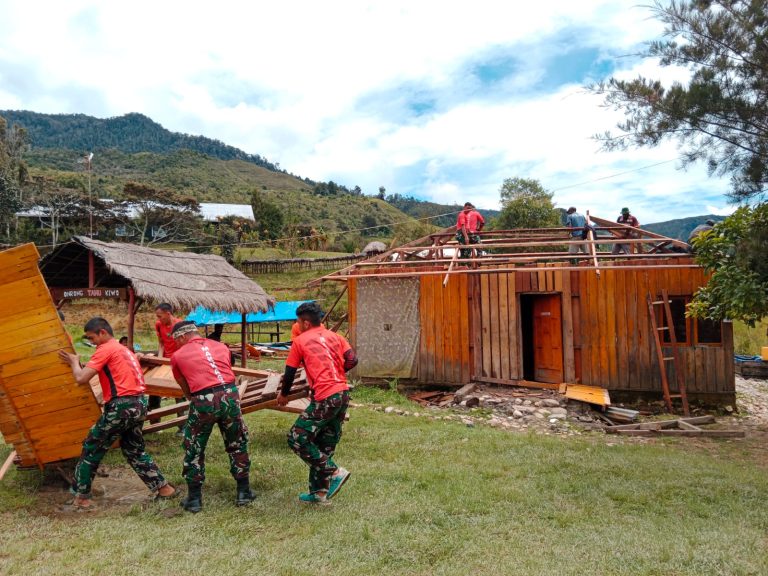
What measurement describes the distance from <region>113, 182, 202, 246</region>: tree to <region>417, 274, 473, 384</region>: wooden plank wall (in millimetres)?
30733

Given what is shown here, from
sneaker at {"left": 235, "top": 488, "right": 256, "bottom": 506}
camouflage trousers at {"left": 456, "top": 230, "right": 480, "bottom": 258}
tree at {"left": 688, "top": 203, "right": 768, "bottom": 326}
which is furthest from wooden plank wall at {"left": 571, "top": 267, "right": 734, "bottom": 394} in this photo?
sneaker at {"left": 235, "top": 488, "right": 256, "bottom": 506}

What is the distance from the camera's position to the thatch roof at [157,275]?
1063 centimetres

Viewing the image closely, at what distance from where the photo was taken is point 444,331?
12766 mm

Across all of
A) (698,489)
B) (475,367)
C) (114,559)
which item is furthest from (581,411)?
(114,559)

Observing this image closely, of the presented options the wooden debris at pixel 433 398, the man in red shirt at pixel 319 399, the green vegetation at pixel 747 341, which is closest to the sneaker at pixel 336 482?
the man in red shirt at pixel 319 399

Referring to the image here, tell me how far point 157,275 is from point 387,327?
5195mm

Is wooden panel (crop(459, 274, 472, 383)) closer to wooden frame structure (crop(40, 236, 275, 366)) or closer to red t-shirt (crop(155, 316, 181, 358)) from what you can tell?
wooden frame structure (crop(40, 236, 275, 366))

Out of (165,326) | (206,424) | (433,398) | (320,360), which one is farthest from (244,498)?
(433,398)

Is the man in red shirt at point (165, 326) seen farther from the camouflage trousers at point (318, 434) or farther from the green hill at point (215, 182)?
the green hill at point (215, 182)

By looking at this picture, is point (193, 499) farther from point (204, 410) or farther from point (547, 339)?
point (547, 339)

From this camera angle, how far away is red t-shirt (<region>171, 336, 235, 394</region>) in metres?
5.11

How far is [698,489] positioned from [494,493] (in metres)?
2.26

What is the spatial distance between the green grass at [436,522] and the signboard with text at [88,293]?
468 cm

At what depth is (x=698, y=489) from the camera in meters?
6.00
